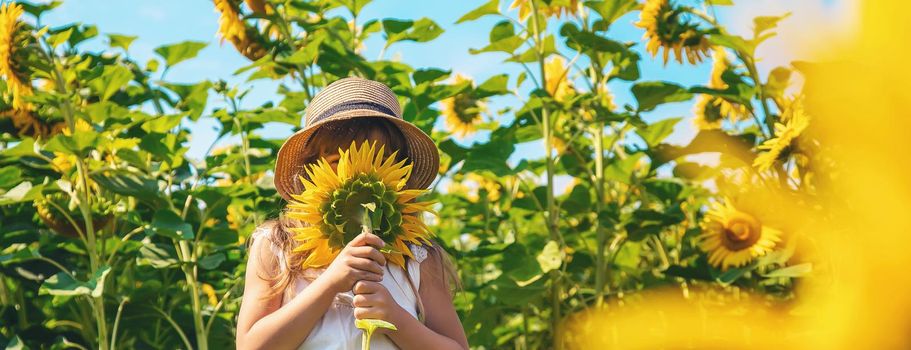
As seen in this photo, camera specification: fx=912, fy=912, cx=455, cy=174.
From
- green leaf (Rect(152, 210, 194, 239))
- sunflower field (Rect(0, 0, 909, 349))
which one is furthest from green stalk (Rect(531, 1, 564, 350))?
green leaf (Rect(152, 210, 194, 239))

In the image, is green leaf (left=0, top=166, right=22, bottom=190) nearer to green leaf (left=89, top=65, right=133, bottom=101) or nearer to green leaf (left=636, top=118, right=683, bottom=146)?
green leaf (left=89, top=65, right=133, bottom=101)

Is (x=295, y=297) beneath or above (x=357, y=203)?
beneath

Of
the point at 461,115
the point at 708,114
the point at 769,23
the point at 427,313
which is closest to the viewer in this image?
the point at 769,23

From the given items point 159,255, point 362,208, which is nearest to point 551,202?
point 159,255

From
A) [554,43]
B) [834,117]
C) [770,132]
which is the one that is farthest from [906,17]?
[554,43]

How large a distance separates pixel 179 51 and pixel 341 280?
1.55 meters

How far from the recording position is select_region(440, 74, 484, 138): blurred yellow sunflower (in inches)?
114

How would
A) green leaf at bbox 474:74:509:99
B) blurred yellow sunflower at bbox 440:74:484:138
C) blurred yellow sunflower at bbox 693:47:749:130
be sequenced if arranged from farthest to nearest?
blurred yellow sunflower at bbox 440:74:484:138, blurred yellow sunflower at bbox 693:47:749:130, green leaf at bbox 474:74:509:99

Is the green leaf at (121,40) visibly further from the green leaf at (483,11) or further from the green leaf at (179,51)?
the green leaf at (483,11)

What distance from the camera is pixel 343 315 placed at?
46.8 inches

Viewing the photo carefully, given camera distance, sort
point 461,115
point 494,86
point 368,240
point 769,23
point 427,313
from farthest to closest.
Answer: point 461,115
point 494,86
point 427,313
point 368,240
point 769,23

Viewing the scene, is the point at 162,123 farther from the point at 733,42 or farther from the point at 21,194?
the point at 733,42

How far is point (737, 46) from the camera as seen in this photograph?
196cm

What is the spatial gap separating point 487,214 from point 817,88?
2474mm
